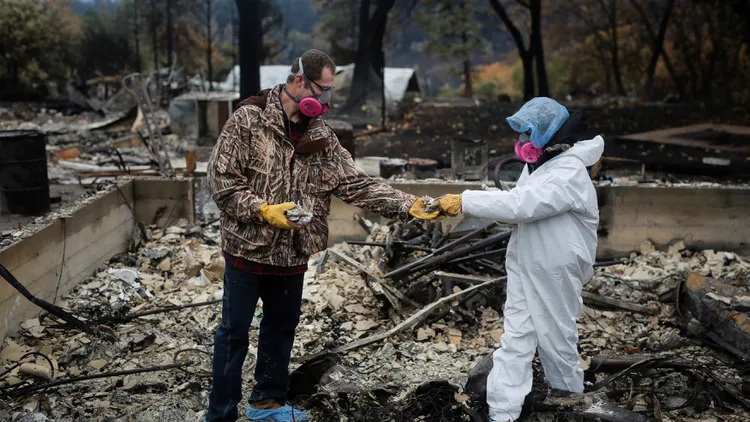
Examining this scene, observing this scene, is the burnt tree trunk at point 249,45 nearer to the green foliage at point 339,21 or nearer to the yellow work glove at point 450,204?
the yellow work glove at point 450,204

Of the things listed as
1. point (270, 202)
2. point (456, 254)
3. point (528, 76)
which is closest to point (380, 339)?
point (456, 254)

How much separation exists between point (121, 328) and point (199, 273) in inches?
52.1

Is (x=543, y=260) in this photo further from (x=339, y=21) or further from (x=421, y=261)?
(x=339, y=21)

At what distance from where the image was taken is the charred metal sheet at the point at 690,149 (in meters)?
12.7

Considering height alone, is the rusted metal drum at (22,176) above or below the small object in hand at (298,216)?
below

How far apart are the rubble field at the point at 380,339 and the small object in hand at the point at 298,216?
1.49m

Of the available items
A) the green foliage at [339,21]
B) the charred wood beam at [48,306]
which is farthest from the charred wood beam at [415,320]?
the green foliage at [339,21]

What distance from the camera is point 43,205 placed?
7.86 m

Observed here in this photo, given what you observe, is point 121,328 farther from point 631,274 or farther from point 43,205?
point 631,274

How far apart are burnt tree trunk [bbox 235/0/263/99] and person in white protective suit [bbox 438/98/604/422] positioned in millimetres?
10121

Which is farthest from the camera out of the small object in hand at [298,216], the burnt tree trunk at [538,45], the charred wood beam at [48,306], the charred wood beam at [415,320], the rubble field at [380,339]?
the burnt tree trunk at [538,45]

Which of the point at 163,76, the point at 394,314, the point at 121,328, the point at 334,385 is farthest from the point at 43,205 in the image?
the point at 163,76

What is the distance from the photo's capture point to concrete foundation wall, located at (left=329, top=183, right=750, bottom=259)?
8047mm

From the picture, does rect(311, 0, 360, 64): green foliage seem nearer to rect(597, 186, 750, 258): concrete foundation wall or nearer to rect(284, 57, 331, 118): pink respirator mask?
rect(597, 186, 750, 258): concrete foundation wall
